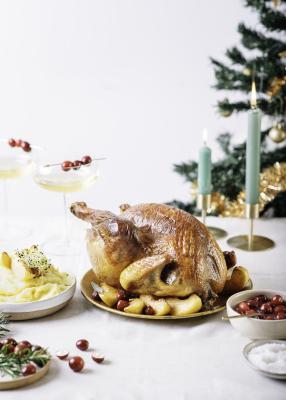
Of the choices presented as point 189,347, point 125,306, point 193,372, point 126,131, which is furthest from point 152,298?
point 126,131

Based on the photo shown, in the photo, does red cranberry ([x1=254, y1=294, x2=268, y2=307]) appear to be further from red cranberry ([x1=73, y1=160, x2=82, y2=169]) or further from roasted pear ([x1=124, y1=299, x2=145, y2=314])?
red cranberry ([x1=73, y1=160, x2=82, y2=169])

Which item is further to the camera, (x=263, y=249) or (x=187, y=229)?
(x=263, y=249)

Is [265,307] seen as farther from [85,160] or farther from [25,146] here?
[25,146]

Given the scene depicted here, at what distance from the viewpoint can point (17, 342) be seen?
1.40 meters

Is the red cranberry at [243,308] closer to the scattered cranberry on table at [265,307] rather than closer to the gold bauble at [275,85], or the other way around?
the scattered cranberry on table at [265,307]

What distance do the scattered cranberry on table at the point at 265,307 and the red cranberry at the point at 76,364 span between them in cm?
40

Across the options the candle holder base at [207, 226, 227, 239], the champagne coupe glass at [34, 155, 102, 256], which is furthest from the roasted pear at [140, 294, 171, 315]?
the candle holder base at [207, 226, 227, 239]

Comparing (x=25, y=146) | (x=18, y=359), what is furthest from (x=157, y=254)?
(x=25, y=146)

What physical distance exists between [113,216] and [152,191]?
2430 millimetres

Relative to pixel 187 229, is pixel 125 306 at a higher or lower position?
lower

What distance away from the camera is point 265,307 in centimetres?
144

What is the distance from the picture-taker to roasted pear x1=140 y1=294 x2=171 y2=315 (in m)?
1.49

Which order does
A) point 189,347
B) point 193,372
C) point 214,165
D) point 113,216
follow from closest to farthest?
point 193,372
point 189,347
point 113,216
point 214,165

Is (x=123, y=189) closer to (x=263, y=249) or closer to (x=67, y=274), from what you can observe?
(x=263, y=249)
